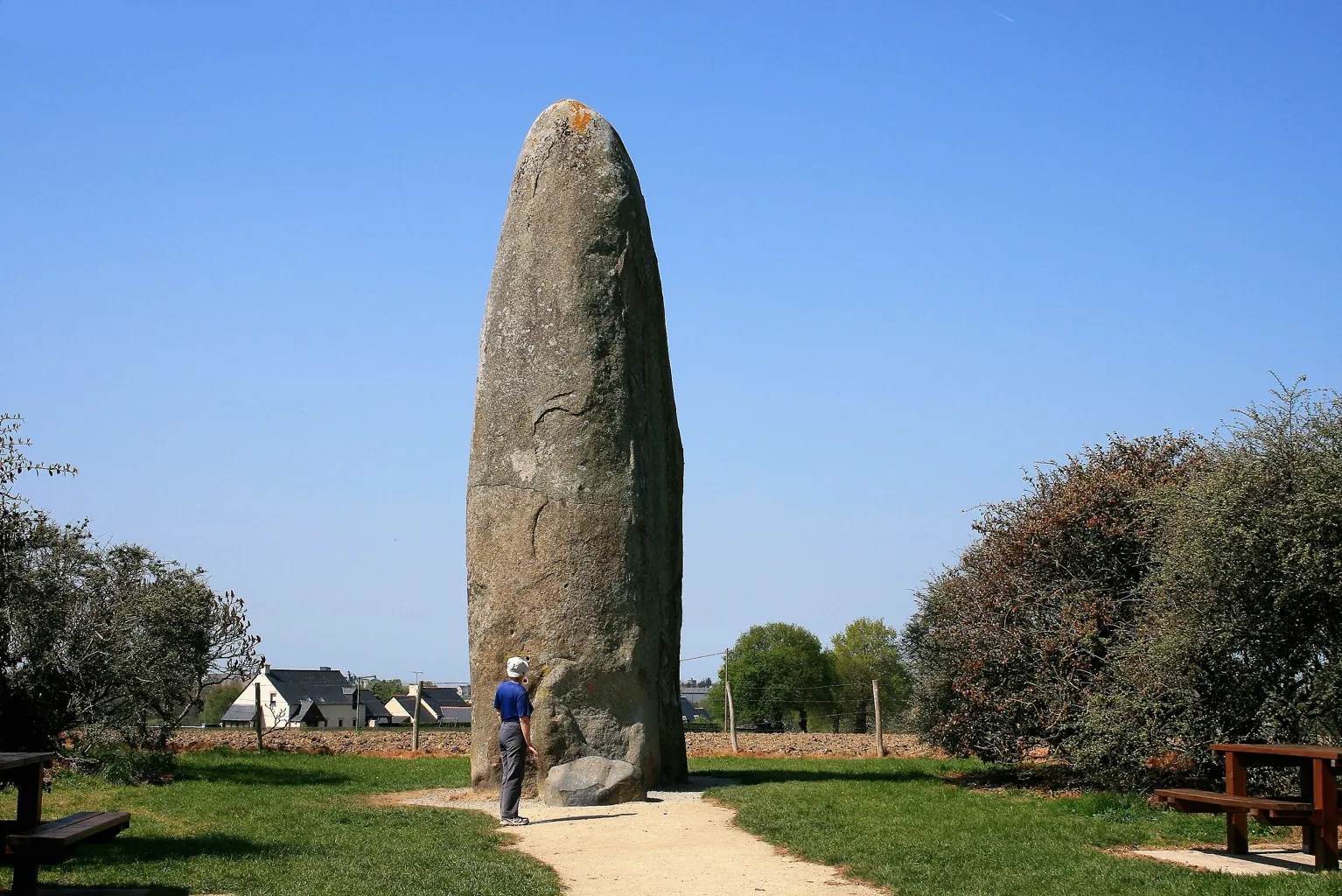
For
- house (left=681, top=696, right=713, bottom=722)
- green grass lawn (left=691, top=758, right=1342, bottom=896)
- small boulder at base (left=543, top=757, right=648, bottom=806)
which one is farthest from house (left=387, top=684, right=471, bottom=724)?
green grass lawn (left=691, top=758, right=1342, bottom=896)

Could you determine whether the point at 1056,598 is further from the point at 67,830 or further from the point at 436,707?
the point at 436,707

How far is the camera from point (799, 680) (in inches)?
2263

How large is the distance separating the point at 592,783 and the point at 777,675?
4671 centimetres

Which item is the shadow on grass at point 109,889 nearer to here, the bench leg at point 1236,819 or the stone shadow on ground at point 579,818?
the stone shadow on ground at point 579,818

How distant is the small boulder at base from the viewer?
11.8 m

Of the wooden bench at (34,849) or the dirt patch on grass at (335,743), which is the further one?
the dirt patch on grass at (335,743)

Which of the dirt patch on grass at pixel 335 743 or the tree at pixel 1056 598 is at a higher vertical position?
the tree at pixel 1056 598

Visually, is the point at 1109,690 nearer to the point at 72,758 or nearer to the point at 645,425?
the point at 645,425

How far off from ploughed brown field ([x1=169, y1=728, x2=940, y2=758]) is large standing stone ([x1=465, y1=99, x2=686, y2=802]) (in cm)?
838

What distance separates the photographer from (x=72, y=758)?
1481cm

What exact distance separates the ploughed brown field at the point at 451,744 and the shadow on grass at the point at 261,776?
3.37 m

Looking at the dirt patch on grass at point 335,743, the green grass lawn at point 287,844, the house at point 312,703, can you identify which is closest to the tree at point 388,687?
the house at point 312,703

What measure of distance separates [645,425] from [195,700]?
410 inches

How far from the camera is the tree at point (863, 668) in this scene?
51.9 m
